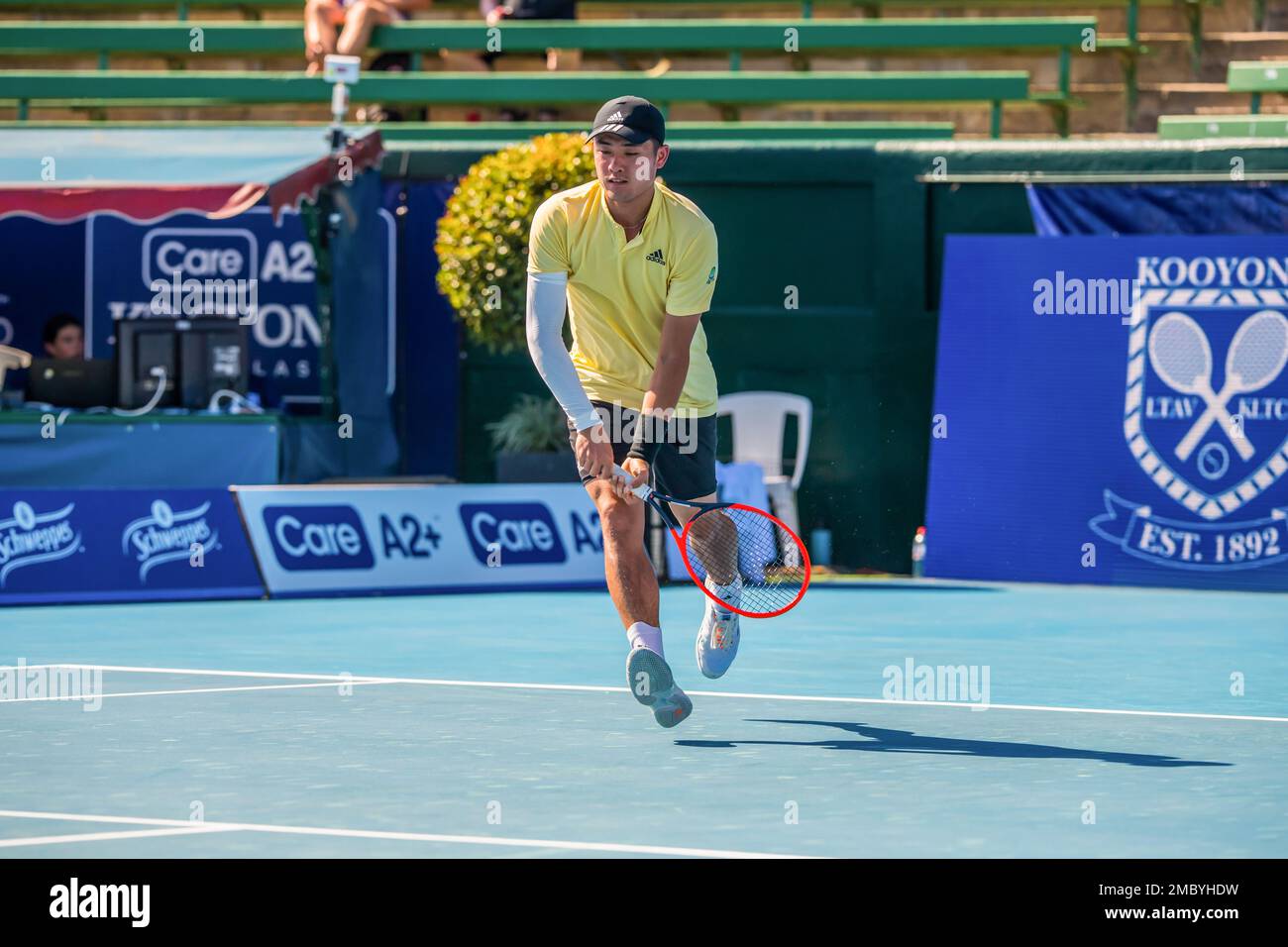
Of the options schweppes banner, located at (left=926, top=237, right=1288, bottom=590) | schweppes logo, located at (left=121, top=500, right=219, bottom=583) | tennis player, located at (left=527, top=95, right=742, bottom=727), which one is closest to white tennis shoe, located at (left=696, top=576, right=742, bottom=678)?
tennis player, located at (left=527, top=95, right=742, bottom=727)

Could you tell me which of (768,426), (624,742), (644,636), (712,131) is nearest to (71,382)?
(768,426)

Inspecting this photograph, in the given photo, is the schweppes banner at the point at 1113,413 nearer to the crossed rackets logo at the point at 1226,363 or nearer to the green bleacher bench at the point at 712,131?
the crossed rackets logo at the point at 1226,363

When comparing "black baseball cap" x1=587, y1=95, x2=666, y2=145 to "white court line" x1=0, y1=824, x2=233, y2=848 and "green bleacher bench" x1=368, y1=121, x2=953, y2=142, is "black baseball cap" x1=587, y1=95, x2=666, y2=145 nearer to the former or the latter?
"white court line" x1=0, y1=824, x2=233, y2=848

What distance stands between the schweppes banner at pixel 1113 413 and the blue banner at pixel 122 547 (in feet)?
16.6

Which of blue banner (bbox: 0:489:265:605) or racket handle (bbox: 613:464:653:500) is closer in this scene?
racket handle (bbox: 613:464:653:500)

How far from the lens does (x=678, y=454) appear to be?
7480 mm

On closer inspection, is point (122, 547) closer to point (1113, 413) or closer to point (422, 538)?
point (422, 538)

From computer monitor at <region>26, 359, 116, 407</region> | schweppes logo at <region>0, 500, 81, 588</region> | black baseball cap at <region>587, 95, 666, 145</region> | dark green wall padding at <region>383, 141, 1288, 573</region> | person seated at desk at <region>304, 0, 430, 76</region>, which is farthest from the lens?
person seated at desk at <region>304, 0, 430, 76</region>

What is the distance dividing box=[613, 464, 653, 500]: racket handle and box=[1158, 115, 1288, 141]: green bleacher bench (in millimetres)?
9668

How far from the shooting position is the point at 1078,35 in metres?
17.1

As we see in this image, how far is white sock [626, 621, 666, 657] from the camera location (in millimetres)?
7035

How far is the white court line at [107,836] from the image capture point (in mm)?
5094

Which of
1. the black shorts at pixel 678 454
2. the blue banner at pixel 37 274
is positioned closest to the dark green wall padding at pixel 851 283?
the blue banner at pixel 37 274
